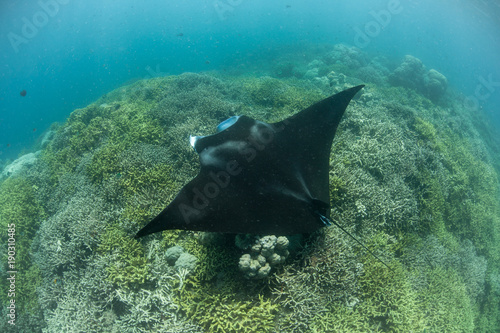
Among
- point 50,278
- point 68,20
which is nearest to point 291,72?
point 50,278

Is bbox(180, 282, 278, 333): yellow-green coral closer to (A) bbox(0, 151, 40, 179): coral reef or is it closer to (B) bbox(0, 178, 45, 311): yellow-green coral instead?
(B) bbox(0, 178, 45, 311): yellow-green coral

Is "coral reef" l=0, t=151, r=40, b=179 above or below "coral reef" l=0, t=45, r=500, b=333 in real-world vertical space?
below

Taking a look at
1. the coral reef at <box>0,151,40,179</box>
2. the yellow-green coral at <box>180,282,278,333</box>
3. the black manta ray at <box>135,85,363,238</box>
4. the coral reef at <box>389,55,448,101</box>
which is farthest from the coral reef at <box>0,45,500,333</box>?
the coral reef at <box>389,55,448,101</box>

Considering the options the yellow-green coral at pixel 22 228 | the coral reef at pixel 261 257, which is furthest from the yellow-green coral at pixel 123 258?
the yellow-green coral at pixel 22 228

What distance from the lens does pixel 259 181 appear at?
269cm

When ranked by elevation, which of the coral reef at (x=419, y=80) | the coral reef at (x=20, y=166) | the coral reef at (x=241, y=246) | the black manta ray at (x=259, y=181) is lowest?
the coral reef at (x=20, y=166)

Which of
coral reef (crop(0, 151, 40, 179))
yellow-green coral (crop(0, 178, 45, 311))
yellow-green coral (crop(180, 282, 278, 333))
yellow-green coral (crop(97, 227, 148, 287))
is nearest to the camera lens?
yellow-green coral (crop(180, 282, 278, 333))

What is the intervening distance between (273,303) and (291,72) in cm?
1838

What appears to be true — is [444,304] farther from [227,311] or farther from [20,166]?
[20,166]

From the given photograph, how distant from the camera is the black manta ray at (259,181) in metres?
2.42

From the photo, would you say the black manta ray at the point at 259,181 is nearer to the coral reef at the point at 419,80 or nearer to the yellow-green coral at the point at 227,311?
the yellow-green coral at the point at 227,311

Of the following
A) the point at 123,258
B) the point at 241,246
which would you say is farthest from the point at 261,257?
the point at 123,258

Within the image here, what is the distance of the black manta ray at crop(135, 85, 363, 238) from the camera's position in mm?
2422

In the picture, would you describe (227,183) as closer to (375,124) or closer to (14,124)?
(375,124)
